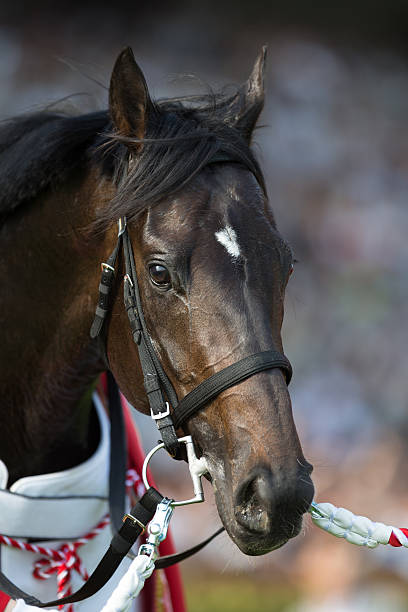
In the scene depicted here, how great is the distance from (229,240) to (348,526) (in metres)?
0.68

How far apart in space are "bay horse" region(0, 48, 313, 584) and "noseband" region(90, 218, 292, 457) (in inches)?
0.8

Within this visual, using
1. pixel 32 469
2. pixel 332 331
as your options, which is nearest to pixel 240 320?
pixel 32 469

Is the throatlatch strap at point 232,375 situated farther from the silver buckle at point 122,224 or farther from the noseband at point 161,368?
the silver buckle at point 122,224

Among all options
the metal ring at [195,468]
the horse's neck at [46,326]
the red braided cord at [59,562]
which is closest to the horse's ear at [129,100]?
the horse's neck at [46,326]

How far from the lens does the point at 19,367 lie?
2.02m

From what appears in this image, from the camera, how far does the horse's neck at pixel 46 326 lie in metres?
1.93

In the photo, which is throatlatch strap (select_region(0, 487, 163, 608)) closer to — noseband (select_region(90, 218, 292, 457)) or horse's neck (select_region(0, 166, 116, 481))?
noseband (select_region(90, 218, 292, 457))

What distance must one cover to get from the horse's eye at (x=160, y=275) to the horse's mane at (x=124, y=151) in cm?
16

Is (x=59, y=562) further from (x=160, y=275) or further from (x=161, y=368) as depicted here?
(x=160, y=275)

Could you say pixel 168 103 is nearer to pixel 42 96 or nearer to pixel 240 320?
pixel 240 320

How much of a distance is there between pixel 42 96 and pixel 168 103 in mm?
4588

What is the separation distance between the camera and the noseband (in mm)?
1538

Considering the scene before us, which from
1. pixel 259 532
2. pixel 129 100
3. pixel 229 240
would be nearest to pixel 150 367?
pixel 229 240

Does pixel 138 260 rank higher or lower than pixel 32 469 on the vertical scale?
higher
